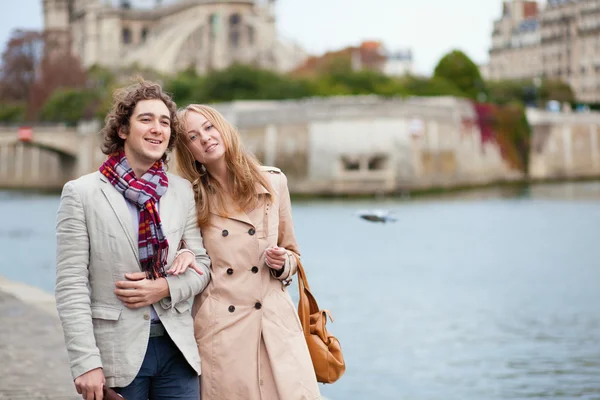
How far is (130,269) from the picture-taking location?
11.5 ft

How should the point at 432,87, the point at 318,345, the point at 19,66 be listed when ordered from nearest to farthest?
the point at 318,345, the point at 432,87, the point at 19,66

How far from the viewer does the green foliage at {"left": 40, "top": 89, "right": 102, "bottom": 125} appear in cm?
6059

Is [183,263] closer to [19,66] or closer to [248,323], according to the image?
[248,323]

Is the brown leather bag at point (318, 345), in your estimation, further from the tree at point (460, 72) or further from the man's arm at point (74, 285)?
the tree at point (460, 72)

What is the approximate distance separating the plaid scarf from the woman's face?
0.28 m

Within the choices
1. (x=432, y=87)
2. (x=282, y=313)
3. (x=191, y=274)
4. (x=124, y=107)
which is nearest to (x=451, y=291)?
(x=282, y=313)

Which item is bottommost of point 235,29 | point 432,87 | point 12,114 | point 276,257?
point 276,257

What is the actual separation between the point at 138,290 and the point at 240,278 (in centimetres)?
46

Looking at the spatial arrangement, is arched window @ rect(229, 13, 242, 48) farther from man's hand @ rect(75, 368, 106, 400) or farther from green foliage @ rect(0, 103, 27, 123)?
man's hand @ rect(75, 368, 106, 400)

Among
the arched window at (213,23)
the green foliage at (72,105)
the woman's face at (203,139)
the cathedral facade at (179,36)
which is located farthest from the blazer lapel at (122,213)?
the arched window at (213,23)

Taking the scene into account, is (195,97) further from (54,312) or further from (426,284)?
(54,312)

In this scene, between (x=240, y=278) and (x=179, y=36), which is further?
(x=179, y=36)

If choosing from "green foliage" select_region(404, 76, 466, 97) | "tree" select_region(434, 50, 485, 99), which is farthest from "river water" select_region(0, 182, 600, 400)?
"tree" select_region(434, 50, 485, 99)

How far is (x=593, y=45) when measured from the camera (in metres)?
76.1
